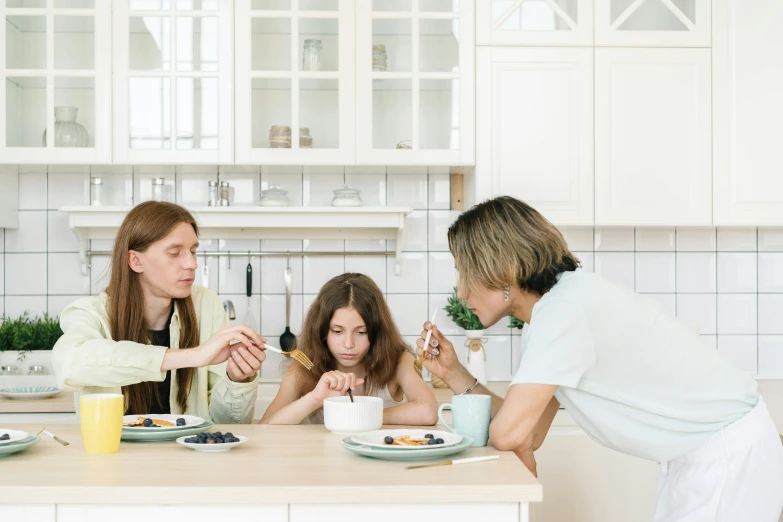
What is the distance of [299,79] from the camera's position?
107 inches

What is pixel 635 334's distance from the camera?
4.80 ft

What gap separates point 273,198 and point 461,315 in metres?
0.77

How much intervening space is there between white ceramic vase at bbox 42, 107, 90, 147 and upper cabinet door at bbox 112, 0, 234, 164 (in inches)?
4.6

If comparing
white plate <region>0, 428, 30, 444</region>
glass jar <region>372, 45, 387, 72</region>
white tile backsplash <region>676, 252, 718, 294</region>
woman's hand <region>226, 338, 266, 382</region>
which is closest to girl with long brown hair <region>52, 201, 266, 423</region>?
woman's hand <region>226, 338, 266, 382</region>

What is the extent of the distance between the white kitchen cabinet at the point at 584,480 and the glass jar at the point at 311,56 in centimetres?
138

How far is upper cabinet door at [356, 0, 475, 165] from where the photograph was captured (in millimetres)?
2715

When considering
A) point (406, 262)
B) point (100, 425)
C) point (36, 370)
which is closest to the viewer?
point (100, 425)

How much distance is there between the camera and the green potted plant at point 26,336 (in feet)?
8.98

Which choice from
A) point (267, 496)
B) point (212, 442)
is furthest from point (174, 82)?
point (267, 496)

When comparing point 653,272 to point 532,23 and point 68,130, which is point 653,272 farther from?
point 68,130

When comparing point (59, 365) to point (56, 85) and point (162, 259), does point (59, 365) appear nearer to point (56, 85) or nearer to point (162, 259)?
point (162, 259)

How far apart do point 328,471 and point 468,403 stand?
1.03ft

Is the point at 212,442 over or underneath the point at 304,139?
underneath

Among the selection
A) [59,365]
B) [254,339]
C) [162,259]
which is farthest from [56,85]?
[254,339]
